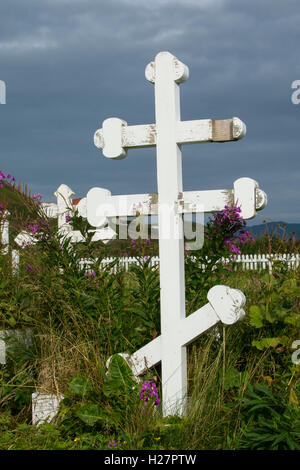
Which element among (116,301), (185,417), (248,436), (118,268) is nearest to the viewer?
(248,436)

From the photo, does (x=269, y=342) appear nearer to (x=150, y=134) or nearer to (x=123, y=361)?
(x=123, y=361)

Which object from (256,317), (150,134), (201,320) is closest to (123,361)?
(201,320)

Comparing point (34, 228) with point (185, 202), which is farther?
point (34, 228)

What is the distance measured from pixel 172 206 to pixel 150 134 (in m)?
0.59

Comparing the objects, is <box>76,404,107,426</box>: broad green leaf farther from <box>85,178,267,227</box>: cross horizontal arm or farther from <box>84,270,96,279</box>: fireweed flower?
<box>85,178,267,227</box>: cross horizontal arm

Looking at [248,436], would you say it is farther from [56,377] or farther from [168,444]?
[56,377]

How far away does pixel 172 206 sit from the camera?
3.94 metres

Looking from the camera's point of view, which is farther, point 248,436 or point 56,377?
point 56,377

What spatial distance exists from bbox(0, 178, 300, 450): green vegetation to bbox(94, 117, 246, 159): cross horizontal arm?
575 mm

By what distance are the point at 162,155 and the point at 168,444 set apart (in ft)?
6.63

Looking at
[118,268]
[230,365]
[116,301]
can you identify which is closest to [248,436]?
[230,365]

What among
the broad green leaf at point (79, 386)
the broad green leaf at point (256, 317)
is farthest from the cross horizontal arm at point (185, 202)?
the broad green leaf at point (79, 386)

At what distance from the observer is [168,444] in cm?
335
